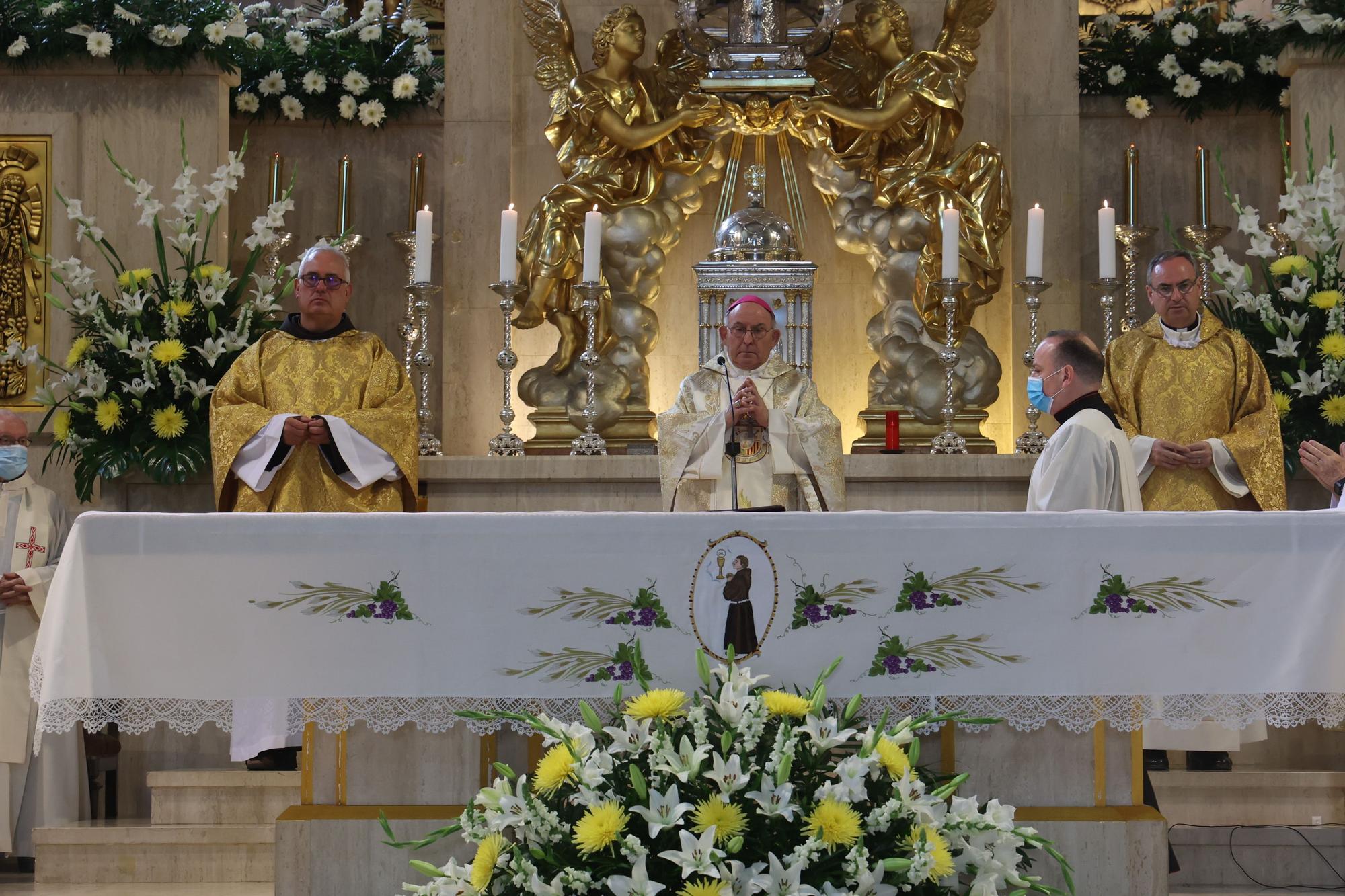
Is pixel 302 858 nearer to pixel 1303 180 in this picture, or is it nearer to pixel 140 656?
pixel 140 656

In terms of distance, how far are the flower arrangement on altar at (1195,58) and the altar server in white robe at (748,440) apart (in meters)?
3.11

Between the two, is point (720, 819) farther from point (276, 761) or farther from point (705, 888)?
point (276, 761)

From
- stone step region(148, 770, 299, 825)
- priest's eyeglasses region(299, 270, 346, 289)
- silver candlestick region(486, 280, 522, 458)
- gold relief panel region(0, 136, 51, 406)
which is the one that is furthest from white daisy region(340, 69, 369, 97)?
stone step region(148, 770, 299, 825)

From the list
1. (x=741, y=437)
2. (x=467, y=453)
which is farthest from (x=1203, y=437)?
(x=467, y=453)

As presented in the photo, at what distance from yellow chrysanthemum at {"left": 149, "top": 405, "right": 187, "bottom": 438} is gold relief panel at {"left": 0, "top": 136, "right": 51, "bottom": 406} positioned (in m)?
1.01

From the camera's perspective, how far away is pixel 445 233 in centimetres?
810

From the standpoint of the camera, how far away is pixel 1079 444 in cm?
534

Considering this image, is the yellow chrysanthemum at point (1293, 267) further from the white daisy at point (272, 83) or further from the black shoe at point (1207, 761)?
the white daisy at point (272, 83)

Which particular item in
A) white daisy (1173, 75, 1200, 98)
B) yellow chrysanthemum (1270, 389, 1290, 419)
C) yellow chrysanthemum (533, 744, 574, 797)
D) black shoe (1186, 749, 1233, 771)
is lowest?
black shoe (1186, 749, 1233, 771)

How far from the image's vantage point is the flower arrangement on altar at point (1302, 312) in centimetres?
702

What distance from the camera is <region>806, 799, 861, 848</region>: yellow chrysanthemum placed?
3.77 metres

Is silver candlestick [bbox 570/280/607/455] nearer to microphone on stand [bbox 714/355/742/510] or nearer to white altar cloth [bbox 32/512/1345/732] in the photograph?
microphone on stand [bbox 714/355/742/510]

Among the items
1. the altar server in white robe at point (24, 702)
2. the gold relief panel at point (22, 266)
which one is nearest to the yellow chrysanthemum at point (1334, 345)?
the altar server in white robe at point (24, 702)

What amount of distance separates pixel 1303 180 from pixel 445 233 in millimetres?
4004
